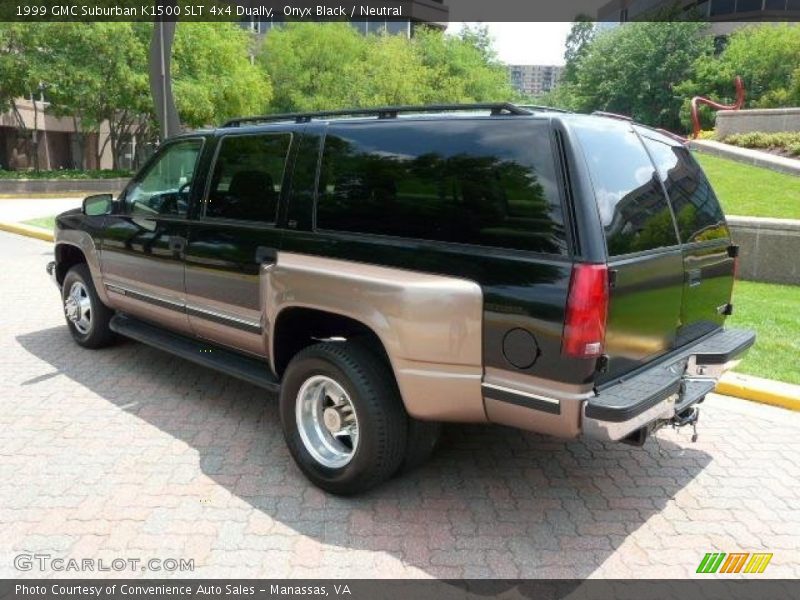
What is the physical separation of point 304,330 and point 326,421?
56cm

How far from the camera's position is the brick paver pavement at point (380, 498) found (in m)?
2.99

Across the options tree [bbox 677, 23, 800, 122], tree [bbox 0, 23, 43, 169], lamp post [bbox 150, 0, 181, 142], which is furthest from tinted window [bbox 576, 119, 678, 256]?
tree [bbox 677, 23, 800, 122]

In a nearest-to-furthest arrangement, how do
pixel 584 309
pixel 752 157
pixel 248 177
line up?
pixel 584 309 → pixel 248 177 → pixel 752 157

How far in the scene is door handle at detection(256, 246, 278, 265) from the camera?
372cm

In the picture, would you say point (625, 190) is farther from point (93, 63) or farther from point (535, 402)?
point (93, 63)

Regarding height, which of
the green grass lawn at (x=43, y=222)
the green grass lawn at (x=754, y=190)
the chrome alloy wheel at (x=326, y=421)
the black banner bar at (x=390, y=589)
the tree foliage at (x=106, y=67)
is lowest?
the black banner bar at (x=390, y=589)

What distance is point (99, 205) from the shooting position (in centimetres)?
A: 531

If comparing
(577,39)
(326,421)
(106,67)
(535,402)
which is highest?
(577,39)

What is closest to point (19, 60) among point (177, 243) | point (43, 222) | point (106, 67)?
point (106, 67)

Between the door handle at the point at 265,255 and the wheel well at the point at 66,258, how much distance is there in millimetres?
2817

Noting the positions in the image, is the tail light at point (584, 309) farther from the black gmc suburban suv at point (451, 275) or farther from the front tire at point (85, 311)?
the front tire at point (85, 311)

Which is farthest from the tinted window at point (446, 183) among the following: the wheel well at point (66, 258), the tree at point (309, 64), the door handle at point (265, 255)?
the tree at point (309, 64)

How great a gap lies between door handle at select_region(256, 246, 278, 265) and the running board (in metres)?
0.72

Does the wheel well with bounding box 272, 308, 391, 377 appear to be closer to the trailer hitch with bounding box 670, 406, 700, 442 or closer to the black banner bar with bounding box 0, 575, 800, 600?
the black banner bar with bounding box 0, 575, 800, 600
